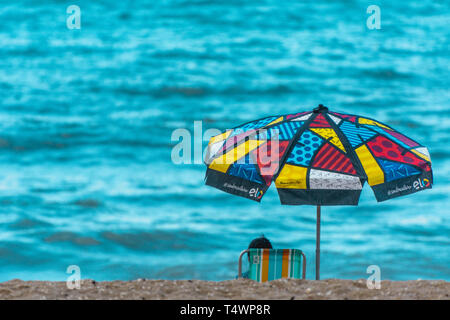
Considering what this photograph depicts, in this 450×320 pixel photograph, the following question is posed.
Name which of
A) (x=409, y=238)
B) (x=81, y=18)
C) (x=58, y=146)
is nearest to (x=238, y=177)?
(x=409, y=238)

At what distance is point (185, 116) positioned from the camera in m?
25.0

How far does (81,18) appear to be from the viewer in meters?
33.3

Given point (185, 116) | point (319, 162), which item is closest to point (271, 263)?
point (319, 162)

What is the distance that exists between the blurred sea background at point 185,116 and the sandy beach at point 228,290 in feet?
23.9

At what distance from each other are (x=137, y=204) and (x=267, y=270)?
1089 centimetres

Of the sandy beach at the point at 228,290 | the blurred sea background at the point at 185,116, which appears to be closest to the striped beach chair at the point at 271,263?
the sandy beach at the point at 228,290

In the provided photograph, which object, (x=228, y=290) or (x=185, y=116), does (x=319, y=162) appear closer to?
(x=228, y=290)

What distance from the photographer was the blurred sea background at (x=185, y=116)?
49.6 ft

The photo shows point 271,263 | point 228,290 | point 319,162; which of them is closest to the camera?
point 228,290

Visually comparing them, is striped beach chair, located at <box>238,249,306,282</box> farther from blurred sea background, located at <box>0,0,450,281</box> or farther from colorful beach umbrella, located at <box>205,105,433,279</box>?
blurred sea background, located at <box>0,0,450,281</box>

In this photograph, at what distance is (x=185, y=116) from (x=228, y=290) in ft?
63.4

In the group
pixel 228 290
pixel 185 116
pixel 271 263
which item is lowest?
pixel 228 290

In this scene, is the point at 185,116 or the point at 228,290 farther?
the point at 185,116
